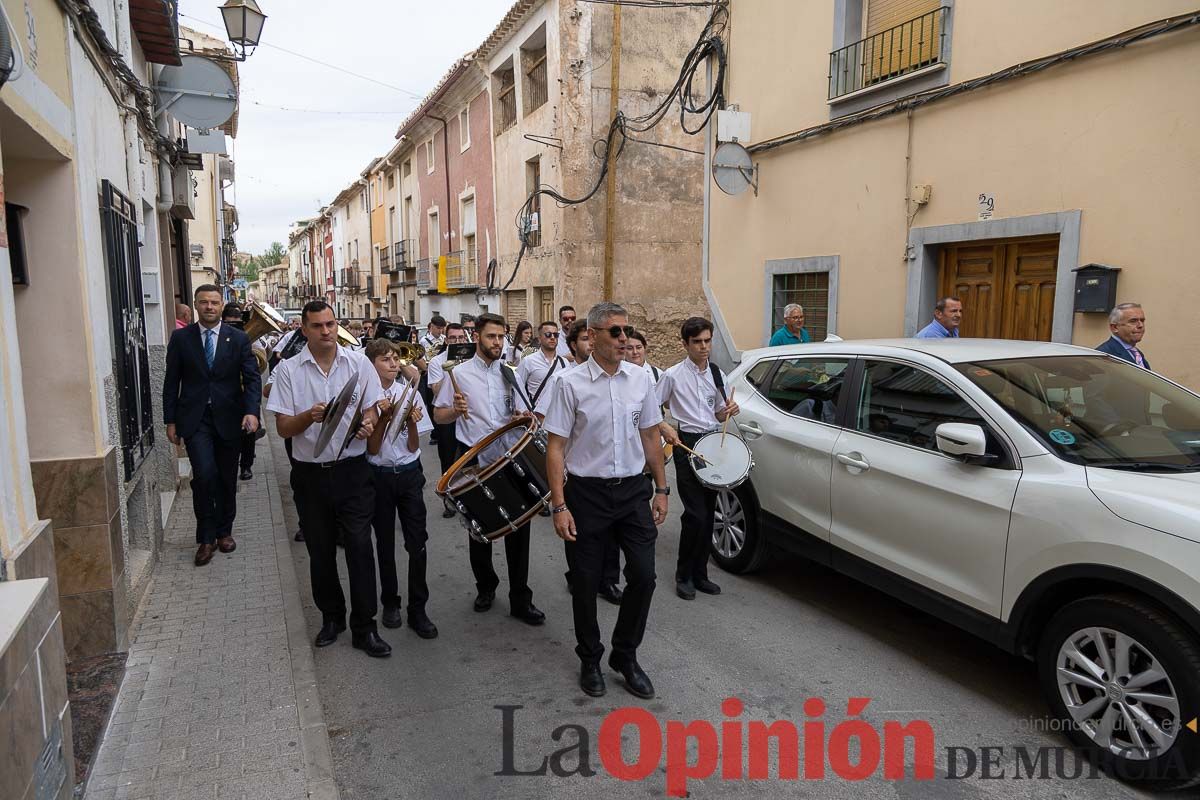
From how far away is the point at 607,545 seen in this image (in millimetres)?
4020

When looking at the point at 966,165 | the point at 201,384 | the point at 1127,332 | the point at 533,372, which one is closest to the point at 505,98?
the point at 966,165

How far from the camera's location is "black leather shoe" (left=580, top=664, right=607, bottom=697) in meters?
3.94

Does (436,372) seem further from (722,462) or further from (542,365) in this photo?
(722,462)

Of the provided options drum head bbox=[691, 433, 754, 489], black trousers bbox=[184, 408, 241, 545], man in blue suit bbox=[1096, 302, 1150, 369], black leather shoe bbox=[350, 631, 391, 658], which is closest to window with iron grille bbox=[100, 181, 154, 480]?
black trousers bbox=[184, 408, 241, 545]

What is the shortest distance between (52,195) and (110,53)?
164 cm

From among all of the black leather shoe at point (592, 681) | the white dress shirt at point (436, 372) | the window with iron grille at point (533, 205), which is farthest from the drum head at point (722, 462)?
the window with iron grille at point (533, 205)

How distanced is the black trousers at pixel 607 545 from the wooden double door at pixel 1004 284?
534 centimetres

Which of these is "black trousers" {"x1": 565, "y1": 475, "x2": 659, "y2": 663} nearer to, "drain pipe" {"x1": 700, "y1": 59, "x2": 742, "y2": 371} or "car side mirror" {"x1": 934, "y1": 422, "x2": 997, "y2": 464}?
"car side mirror" {"x1": 934, "y1": 422, "x2": 997, "y2": 464}

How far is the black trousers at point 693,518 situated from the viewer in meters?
5.22

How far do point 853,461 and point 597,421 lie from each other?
62.4 inches

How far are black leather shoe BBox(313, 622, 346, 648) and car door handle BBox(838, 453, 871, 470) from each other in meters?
3.11

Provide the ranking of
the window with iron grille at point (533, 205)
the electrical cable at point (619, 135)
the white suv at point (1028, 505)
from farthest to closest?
the window with iron grille at point (533, 205), the electrical cable at point (619, 135), the white suv at point (1028, 505)

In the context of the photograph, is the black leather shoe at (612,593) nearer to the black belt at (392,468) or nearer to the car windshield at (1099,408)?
the black belt at (392,468)

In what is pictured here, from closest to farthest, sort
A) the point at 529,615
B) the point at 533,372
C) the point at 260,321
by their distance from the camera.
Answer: the point at 529,615, the point at 533,372, the point at 260,321
